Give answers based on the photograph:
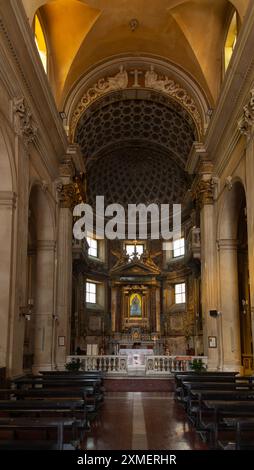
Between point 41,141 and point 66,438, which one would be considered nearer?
point 66,438

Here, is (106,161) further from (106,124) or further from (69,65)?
(69,65)

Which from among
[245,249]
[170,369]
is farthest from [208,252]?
[170,369]

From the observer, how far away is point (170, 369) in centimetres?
1691

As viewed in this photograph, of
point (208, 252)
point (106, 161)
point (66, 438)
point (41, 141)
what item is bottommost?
point (66, 438)

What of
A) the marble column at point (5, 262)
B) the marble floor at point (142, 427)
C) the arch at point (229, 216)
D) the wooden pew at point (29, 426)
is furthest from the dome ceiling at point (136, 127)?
the wooden pew at point (29, 426)

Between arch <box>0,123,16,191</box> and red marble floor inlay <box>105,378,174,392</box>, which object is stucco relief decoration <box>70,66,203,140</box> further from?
red marble floor inlay <box>105,378,174,392</box>

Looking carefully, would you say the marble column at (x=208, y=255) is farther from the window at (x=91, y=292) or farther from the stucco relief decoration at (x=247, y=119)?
the window at (x=91, y=292)

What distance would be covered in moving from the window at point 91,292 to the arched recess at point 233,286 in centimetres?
1053

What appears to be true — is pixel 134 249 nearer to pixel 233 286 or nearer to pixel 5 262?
pixel 233 286

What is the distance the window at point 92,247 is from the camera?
26.9 metres

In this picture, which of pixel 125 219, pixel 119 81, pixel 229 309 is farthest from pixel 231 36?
pixel 125 219

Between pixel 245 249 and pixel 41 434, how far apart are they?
40.0ft

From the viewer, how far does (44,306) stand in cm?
1628

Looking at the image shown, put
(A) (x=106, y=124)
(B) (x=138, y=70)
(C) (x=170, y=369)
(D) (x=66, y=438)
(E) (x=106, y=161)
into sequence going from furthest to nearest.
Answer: (E) (x=106, y=161)
(A) (x=106, y=124)
(B) (x=138, y=70)
(C) (x=170, y=369)
(D) (x=66, y=438)
